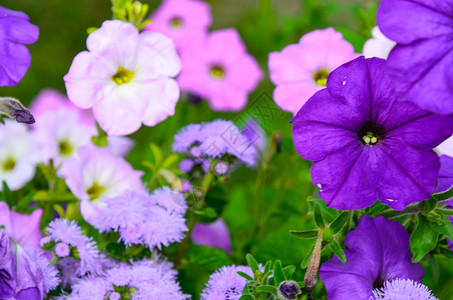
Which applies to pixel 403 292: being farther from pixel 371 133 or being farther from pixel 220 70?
pixel 220 70

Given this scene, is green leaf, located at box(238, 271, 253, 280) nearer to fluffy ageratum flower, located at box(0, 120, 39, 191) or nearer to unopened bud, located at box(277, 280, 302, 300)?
unopened bud, located at box(277, 280, 302, 300)

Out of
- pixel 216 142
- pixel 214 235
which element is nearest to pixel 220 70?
pixel 214 235

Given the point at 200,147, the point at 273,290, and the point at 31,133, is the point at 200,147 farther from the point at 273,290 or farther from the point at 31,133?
the point at 31,133

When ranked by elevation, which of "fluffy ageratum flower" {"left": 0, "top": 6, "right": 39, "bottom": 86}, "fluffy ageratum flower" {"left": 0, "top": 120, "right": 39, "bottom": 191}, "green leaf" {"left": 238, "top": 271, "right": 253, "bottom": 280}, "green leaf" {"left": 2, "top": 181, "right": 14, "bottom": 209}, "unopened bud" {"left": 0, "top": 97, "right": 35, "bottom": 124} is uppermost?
"fluffy ageratum flower" {"left": 0, "top": 6, "right": 39, "bottom": 86}

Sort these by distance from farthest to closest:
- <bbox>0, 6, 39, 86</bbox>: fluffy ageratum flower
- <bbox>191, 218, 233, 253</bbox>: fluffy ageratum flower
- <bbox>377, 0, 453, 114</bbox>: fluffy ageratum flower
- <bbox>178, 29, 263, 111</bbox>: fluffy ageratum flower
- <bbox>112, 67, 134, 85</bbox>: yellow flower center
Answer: <bbox>178, 29, 263, 111</bbox>: fluffy ageratum flower
<bbox>191, 218, 233, 253</bbox>: fluffy ageratum flower
<bbox>112, 67, 134, 85</bbox>: yellow flower center
<bbox>0, 6, 39, 86</bbox>: fluffy ageratum flower
<bbox>377, 0, 453, 114</bbox>: fluffy ageratum flower

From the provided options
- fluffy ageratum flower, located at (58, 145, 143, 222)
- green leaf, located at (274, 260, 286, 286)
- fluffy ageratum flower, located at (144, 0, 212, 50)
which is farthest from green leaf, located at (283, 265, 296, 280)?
fluffy ageratum flower, located at (144, 0, 212, 50)

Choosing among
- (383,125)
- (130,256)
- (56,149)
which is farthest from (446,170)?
(56,149)

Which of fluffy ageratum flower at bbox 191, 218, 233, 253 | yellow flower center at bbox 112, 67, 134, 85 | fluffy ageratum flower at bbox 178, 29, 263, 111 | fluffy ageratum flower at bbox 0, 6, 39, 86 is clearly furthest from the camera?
fluffy ageratum flower at bbox 178, 29, 263, 111

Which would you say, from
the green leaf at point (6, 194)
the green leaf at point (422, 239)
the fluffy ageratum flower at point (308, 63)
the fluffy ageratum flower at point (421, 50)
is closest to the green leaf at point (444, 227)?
the green leaf at point (422, 239)
